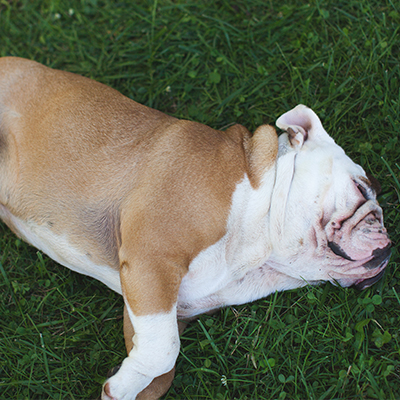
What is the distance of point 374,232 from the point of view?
287 centimetres

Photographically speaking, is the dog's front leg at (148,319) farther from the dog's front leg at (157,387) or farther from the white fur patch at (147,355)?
the dog's front leg at (157,387)

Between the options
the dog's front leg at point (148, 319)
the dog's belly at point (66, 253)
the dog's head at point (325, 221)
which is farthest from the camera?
the dog's belly at point (66, 253)

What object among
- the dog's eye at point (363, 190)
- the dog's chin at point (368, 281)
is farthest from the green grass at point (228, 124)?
the dog's eye at point (363, 190)

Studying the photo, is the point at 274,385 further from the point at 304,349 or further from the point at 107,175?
the point at 107,175

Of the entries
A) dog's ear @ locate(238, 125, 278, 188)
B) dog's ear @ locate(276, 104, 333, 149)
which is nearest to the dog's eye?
dog's ear @ locate(276, 104, 333, 149)

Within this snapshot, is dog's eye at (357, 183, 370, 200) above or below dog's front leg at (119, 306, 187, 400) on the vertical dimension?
above

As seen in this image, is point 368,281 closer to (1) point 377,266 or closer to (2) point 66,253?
(1) point 377,266

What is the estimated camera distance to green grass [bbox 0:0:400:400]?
314 cm

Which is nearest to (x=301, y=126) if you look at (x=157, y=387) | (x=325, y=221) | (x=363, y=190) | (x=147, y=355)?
(x=363, y=190)

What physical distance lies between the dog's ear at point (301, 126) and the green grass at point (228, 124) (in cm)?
76

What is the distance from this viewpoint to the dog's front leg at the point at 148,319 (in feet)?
9.01

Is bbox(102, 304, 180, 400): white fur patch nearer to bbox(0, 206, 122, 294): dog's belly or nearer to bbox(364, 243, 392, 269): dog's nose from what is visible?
bbox(0, 206, 122, 294): dog's belly

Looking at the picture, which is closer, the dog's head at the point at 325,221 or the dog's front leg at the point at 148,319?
the dog's front leg at the point at 148,319

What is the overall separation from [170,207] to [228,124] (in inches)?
62.7
